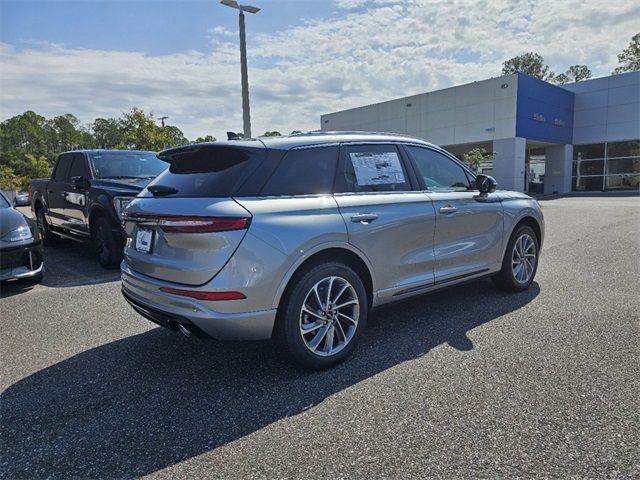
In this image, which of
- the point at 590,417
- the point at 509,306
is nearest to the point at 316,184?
the point at 590,417

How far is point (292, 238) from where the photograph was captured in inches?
117

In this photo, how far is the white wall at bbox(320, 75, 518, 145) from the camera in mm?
27000

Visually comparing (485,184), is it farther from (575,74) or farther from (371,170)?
(575,74)

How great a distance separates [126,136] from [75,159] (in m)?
28.7

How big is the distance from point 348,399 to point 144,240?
73.7 inches

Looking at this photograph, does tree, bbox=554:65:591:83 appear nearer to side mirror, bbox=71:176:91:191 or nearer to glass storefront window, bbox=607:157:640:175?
glass storefront window, bbox=607:157:640:175

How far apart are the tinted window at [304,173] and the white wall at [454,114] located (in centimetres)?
2686

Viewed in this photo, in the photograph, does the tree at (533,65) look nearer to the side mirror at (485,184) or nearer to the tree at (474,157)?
the tree at (474,157)

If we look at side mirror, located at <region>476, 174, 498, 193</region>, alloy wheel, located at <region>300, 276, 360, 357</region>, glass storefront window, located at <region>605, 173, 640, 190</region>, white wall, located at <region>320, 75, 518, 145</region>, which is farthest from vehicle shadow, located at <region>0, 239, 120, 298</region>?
glass storefront window, located at <region>605, 173, 640, 190</region>

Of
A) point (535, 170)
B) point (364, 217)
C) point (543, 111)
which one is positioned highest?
point (543, 111)

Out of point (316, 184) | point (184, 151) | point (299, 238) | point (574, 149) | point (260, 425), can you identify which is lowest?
point (260, 425)

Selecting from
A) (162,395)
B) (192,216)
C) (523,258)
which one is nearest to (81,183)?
(192,216)

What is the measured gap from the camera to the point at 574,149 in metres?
32.8

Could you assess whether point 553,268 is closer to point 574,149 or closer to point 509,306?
point 509,306
